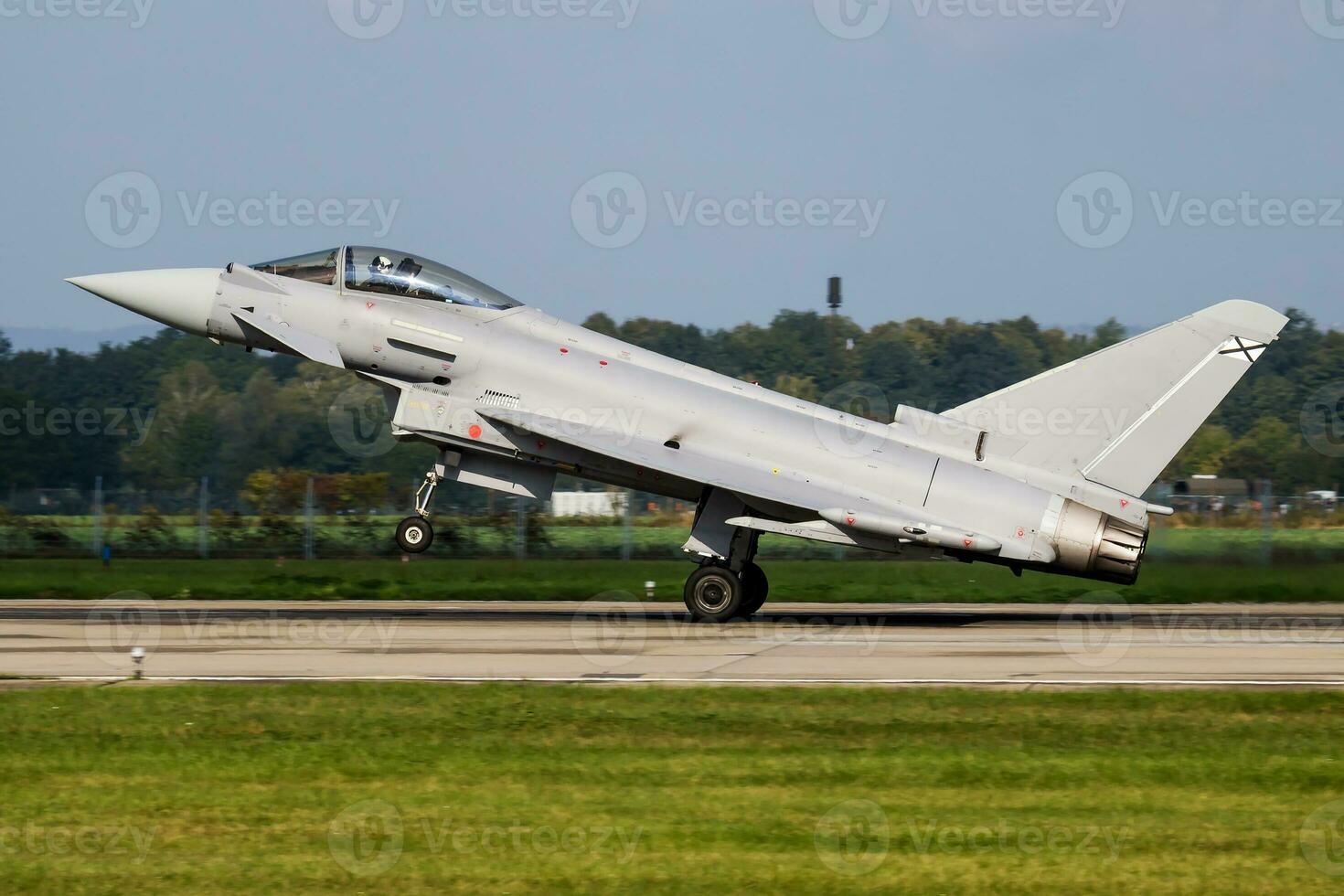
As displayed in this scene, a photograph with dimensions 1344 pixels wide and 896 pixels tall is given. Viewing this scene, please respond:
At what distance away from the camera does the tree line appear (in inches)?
2012

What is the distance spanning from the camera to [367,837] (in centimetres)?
869

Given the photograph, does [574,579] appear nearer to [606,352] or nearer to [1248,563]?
[606,352]

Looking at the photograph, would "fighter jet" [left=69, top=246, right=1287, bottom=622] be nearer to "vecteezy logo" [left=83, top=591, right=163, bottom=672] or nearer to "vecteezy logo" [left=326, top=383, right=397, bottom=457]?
"vecteezy logo" [left=83, top=591, right=163, bottom=672]

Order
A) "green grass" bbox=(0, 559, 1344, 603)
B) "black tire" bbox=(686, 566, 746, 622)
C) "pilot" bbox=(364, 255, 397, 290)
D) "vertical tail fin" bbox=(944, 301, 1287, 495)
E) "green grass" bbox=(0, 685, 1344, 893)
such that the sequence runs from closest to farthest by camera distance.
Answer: "green grass" bbox=(0, 685, 1344, 893) → "vertical tail fin" bbox=(944, 301, 1287, 495) → "black tire" bbox=(686, 566, 746, 622) → "pilot" bbox=(364, 255, 397, 290) → "green grass" bbox=(0, 559, 1344, 603)

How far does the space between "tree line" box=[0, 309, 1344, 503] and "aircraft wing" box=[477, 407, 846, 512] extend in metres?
16.2

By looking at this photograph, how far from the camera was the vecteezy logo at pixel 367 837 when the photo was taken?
8234 mm
